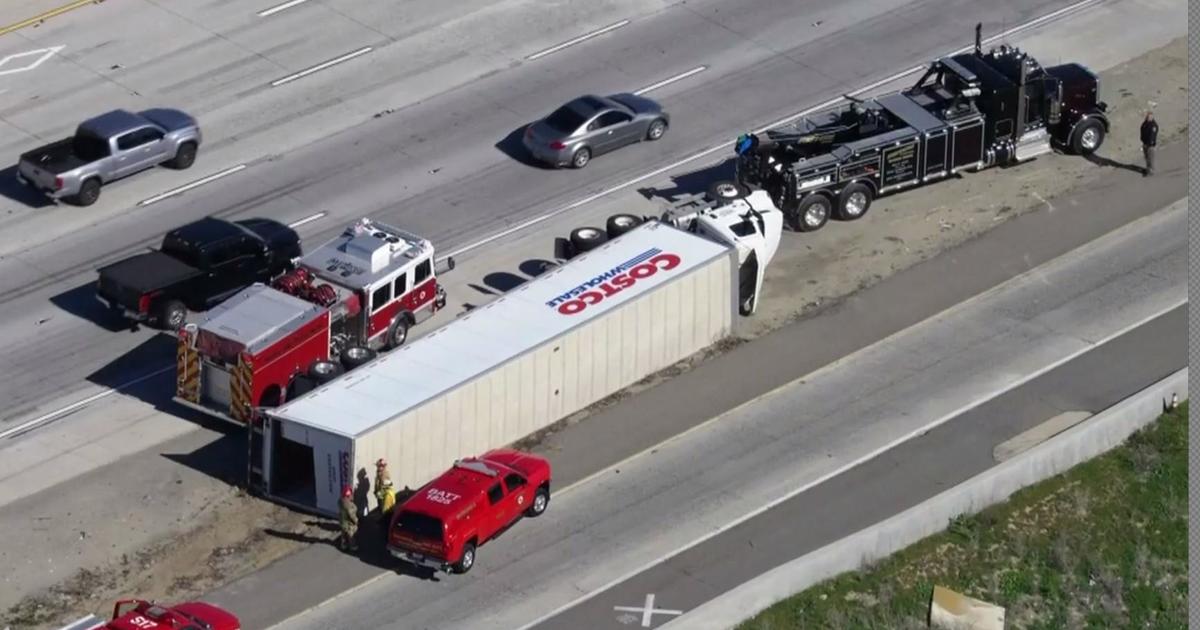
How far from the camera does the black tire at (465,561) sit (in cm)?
4459

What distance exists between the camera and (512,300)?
50094 mm

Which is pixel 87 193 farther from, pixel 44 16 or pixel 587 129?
pixel 587 129

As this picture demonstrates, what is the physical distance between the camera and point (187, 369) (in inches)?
1941

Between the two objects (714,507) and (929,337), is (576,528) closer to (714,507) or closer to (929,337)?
(714,507)

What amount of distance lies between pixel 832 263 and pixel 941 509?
10587mm

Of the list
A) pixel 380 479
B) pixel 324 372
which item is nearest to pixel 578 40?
pixel 324 372

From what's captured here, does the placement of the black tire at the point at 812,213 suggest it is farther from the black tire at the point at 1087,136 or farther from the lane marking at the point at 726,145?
the black tire at the point at 1087,136

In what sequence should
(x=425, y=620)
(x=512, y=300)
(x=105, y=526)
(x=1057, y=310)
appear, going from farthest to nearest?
(x=1057, y=310), (x=512, y=300), (x=105, y=526), (x=425, y=620)

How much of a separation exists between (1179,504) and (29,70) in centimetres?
3219

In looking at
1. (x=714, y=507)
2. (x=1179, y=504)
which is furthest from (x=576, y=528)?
(x=1179, y=504)

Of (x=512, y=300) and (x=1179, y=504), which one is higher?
(x=512, y=300)

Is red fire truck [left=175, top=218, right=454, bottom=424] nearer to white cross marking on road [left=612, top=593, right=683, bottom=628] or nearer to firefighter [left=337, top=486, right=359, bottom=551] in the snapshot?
firefighter [left=337, top=486, right=359, bottom=551]

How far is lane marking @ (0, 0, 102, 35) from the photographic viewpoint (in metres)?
65.8

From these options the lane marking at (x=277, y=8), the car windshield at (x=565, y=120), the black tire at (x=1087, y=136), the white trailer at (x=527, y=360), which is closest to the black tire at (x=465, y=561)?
the white trailer at (x=527, y=360)
